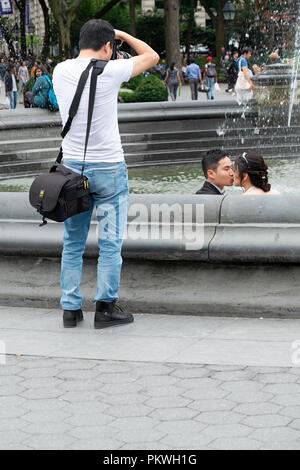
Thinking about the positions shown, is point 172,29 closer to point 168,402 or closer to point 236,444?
point 168,402

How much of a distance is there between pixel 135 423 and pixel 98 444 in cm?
28

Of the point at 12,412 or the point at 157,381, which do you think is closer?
the point at 12,412

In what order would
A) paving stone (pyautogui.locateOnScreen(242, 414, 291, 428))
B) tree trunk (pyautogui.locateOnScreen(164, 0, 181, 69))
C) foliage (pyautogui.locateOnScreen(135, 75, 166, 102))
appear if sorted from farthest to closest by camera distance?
1. tree trunk (pyautogui.locateOnScreen(164, 0, 181, 69))
2. foliage (pyautogui.locateOnScreen(135, 75, 166, 102))
3. paving stone (pyautogui.locateOnScreen(242, 414, 291, 428))

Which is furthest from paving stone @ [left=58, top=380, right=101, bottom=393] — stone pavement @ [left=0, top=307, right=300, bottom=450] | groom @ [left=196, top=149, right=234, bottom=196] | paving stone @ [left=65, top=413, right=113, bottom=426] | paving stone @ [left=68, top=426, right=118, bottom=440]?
groom @ [left=196, top=149, right=234, bottom=196]

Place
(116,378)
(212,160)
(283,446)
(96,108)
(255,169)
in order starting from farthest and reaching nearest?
(212,160), (255,169), (96,108), (116,378), (283,446)

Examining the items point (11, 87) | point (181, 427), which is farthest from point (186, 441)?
point (11, 87)

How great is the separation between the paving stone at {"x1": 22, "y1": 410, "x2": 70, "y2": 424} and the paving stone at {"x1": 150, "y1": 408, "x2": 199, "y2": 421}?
40 centimetres

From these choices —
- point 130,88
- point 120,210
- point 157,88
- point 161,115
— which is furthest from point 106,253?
point 130,88

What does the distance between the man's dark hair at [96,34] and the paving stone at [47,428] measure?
230 cm

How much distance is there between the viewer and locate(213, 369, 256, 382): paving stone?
14.3 ft

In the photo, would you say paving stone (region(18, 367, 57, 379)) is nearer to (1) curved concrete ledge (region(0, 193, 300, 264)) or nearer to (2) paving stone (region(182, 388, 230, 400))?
(2) paving stone (region(182, 388, 230, 400))

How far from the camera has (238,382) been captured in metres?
4.32

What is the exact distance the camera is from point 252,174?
19.9ft
